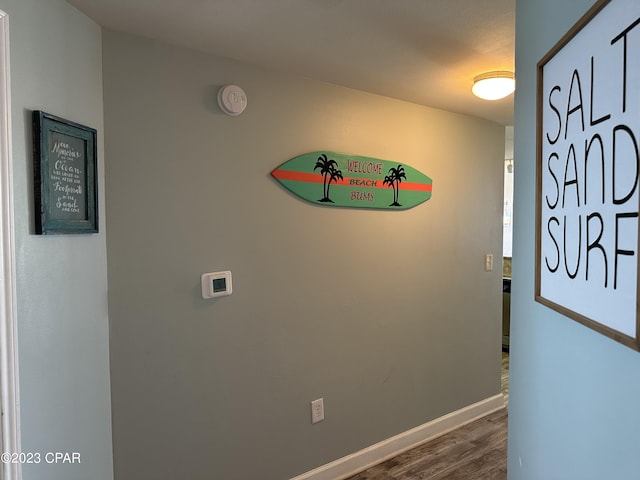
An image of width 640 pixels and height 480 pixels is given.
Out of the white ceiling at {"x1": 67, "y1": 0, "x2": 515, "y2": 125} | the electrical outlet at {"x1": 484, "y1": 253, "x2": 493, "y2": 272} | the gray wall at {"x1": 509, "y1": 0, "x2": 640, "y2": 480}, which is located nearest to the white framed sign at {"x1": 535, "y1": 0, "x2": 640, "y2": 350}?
the gray wall at {"x1": 509, "y1": 0, "x2": 640, "y2": 480}

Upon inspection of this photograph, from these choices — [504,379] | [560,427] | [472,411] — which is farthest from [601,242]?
[504,379]

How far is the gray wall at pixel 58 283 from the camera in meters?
1.25

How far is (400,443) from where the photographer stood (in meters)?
2.73

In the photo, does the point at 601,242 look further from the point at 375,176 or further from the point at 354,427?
the point at 354,427

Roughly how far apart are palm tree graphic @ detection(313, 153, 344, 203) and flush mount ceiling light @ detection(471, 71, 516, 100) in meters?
0.87

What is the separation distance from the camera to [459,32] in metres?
1.71

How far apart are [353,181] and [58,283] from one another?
5.13 ft

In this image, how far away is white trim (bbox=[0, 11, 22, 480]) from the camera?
3.79 feet

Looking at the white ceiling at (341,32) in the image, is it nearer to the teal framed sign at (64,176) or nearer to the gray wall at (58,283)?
the gray wall at (58,283)

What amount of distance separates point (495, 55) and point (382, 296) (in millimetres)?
1454

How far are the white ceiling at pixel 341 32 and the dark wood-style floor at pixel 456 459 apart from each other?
2261 millimetres

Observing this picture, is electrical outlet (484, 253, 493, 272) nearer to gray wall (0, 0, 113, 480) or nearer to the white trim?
gray wall (0, 0, 113, 480)

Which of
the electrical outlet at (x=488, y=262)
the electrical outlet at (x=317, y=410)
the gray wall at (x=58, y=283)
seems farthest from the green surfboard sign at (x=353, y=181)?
the electrical outlet at (x=317, y=410)

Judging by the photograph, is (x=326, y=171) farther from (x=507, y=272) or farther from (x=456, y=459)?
(x=507, y=272)
